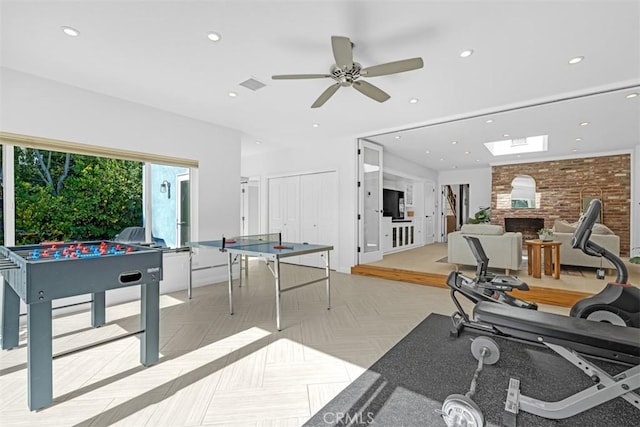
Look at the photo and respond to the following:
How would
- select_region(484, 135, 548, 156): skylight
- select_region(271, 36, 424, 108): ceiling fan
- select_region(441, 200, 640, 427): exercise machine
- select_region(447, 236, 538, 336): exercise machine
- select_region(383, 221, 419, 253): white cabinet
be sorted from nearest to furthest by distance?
select_region(441, 200, 640, 427): exercise machine < select_region(271, 36, 424, 108): ceiling fan < select_region(447, 236, 538, 336): exercise machine < select_region(484, 135, 548, 156): skylight < select_region(383, 221, 419, 253): white cabinet

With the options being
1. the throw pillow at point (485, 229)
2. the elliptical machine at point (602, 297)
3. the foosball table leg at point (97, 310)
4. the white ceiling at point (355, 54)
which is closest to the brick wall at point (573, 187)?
the white ceiling at point (355, 54)

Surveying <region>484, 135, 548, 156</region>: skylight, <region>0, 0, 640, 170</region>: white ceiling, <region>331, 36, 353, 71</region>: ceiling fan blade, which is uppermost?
<region>484, 135, 548, 156</region>: skylight

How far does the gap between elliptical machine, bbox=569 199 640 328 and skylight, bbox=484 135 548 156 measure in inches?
181

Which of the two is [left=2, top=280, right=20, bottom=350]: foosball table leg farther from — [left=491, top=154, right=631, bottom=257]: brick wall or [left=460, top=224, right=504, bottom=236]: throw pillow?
[left=491, top=154, right=631, bottom=257]: brick wall

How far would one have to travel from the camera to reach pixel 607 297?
2.53 metres

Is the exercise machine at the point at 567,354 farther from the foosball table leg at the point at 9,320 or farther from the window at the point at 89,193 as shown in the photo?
the window at the point at 89,193

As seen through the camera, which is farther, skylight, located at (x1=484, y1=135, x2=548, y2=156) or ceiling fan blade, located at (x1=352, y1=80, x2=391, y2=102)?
skylight, located at (x1=484, y1=135, x2=548, y2=156)

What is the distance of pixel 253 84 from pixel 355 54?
4.26ft

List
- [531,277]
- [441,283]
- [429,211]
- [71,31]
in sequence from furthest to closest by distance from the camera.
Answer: [429,211] → [531,277] → [441,283] → [71,31]

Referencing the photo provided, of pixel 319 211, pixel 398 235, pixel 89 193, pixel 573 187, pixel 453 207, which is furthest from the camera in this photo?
pixel 453 207

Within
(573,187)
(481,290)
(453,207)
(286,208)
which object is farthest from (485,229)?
(453,207)

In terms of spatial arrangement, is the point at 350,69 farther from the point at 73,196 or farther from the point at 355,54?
the point at 73,196

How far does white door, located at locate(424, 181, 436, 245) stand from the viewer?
9.59 meters

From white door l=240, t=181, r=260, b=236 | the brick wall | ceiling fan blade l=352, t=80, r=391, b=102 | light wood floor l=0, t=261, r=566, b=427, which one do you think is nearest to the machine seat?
light wood floor l=0, t=261, r=566, b=427
